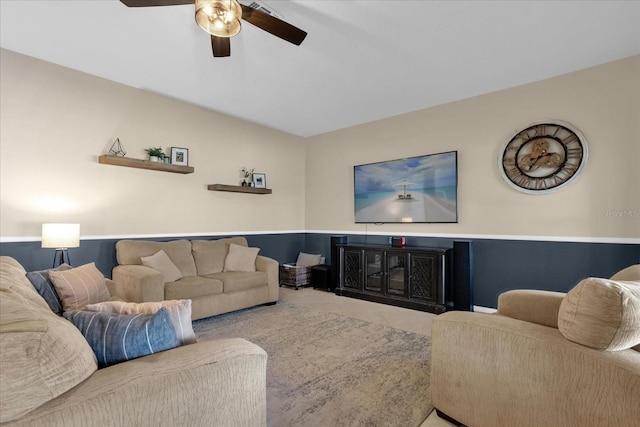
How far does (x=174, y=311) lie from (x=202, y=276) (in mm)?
2712

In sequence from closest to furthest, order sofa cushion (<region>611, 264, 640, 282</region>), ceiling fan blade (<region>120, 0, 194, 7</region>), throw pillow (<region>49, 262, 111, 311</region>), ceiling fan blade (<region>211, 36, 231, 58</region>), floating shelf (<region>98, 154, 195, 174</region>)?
sofa cushion (<region>611, 264, 640, 282</region>)
ceiling fan blade (<region>120, 0, 194, 7</region>)
throw pillow (<region>49, 262, 111, 311</region>)
ceiling fan blade (<region>211, 36, 231, 58</region>)
floating shelf (<region>98, 154, 195, 174</region>)

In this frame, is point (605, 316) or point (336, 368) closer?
point (605, 316)

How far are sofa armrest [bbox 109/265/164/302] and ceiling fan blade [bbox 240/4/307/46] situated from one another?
8.06 ft

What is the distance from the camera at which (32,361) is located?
0.79 meters

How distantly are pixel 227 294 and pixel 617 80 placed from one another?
4.73 m

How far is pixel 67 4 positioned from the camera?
238cm

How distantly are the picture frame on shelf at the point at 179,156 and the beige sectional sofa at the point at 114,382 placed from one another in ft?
10.7

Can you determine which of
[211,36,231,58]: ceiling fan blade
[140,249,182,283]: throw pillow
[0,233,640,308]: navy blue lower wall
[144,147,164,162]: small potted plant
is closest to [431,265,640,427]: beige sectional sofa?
[0,233,640,308]: navy blue lower wall

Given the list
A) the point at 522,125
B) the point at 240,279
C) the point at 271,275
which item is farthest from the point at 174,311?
the point at 522,125

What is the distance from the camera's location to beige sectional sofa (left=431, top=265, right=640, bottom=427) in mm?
1198

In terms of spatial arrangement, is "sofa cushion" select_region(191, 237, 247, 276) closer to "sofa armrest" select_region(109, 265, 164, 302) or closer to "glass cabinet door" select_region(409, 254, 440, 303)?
"sofa armrest" select_region(109, 265, 164, 302)

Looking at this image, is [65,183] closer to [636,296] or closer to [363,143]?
[363,143]

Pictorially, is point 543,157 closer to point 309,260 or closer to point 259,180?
point 309,260

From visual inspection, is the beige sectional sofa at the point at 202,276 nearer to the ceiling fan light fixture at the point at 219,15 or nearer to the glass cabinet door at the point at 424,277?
the glass cabinet door at the point at 424,277
